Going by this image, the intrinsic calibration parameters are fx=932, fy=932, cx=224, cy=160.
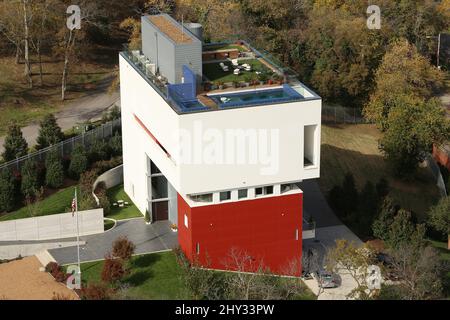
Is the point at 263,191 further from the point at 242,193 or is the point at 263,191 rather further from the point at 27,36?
the point at 27,36

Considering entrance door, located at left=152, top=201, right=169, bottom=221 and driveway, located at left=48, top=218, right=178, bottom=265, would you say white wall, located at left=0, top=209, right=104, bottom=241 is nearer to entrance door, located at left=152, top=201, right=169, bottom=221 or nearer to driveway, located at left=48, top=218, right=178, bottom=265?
driveway, located at left=48, top=218, right=178, bottom=265

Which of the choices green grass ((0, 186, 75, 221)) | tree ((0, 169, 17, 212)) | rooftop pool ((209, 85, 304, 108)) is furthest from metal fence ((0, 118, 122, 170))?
rooftop pool ((209, 85, 304, 108))

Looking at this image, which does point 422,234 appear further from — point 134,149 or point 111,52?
point 111,52

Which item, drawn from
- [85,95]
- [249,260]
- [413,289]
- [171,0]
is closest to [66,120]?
[85,95]

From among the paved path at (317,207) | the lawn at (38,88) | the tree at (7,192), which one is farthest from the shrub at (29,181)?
the paved path at (317,207)

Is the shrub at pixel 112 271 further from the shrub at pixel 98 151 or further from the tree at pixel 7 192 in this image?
the shrub at pixel 98 151

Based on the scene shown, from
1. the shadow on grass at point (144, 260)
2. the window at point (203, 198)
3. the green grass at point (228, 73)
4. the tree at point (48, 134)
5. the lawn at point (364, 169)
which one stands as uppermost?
the green grass at point (228, 73)
